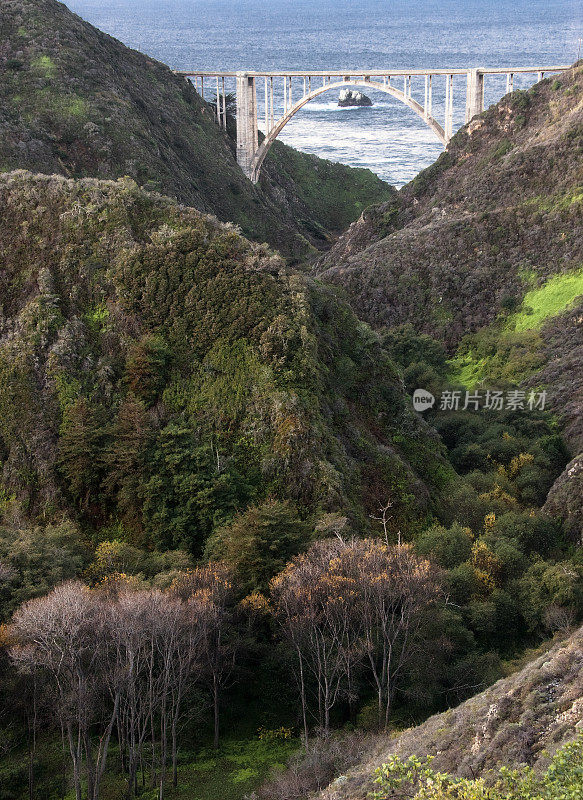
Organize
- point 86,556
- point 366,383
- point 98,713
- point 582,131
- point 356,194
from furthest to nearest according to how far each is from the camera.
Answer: point 356,194
point 582,131
point 366,383
point 86,556
point 98,713

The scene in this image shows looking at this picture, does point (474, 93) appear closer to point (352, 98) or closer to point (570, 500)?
point (570, 500)

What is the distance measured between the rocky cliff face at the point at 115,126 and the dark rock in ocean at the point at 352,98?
88563 mm

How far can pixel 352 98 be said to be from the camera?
182m

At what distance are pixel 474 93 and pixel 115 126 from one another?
3225cm

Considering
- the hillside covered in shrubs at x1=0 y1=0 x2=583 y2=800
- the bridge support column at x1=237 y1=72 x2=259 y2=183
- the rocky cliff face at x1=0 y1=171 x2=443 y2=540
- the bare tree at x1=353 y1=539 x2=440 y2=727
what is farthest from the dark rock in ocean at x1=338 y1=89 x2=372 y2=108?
the bare tree at x1=353 y1=539 x2=440 y2=727

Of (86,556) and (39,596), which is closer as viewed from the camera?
(39,596)

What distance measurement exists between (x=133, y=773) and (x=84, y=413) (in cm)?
1334

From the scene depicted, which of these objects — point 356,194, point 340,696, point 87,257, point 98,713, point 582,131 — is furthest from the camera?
point 356,194

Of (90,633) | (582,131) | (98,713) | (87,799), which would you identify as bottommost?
(87,799)

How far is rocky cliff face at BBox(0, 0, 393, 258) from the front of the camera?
222ft

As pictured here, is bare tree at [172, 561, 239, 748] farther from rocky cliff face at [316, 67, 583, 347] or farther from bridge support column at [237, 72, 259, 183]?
bridge support column at [237, 72, 259, 183]

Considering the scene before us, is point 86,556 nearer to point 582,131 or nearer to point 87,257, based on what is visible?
point 87,257

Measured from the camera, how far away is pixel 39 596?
78.5 feet

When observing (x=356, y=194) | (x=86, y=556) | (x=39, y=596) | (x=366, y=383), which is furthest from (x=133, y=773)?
(x=356, y=194)
